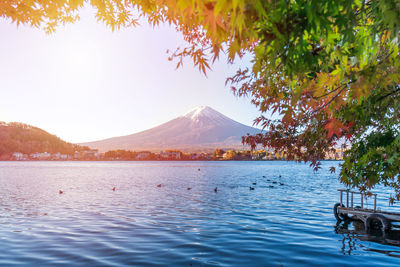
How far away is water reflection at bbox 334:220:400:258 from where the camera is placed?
44.1ft

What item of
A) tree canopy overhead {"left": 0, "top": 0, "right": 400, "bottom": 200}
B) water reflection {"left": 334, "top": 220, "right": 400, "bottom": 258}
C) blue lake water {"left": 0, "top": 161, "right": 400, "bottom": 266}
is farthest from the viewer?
water reflection {"left": 334, "top": 220, "right": 400, "bottom": 258}

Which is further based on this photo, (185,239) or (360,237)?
(360,237)

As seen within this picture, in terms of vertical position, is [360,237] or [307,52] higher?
[307,52]

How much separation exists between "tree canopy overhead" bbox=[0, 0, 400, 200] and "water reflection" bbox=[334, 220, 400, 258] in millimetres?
5134

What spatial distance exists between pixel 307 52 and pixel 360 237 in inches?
627

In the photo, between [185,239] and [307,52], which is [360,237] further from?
[307,52]

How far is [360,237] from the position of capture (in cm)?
1594

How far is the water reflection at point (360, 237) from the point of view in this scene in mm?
13430

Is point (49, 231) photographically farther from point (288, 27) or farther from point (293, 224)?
point (288, 27)

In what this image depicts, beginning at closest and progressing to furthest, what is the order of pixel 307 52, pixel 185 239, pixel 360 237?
pixel 307 52, pixel 185 239, pixel 360 237

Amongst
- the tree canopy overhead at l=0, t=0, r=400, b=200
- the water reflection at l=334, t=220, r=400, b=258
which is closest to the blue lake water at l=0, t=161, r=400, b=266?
the water reflection at l=334, t=220, r=400, b=258

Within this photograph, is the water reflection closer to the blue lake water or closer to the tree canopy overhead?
the blue lake water

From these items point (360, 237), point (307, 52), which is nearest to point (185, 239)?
point (360, 237)

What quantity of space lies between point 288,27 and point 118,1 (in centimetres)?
719
